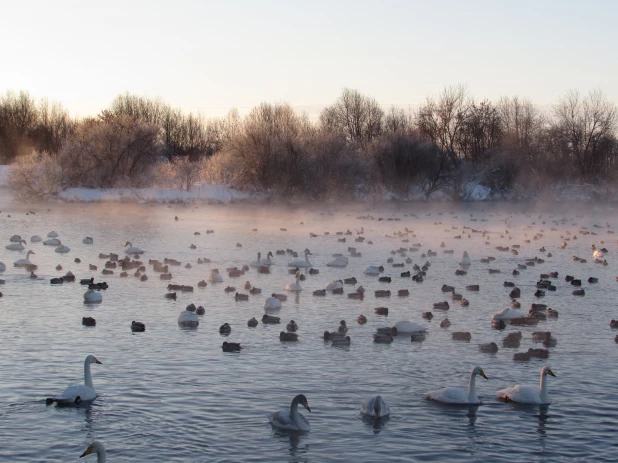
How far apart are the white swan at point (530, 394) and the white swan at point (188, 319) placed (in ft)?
24.8

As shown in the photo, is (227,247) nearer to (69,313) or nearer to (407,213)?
(69,313)

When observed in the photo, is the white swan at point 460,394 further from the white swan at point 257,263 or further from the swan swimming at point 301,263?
the white swan at point 257,263

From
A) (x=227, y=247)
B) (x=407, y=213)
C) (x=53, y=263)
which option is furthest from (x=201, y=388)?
(x=407, y=213)

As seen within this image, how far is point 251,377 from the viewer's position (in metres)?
14.2

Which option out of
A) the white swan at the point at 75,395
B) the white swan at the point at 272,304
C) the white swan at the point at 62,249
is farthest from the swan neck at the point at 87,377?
the white swan at the point at 62,249

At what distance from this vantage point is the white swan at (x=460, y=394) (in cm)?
1283

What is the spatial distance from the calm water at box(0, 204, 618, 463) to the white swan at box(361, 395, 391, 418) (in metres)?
0.20

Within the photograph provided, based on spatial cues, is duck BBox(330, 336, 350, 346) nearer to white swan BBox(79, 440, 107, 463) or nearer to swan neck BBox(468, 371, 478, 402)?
swan neck BBox(468, 371, 478, 402)

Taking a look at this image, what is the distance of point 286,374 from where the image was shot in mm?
14414

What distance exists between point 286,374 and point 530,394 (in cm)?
425

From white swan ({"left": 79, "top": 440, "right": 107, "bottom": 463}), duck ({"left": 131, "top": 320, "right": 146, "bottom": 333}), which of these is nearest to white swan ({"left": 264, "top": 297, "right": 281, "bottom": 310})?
duck ({"left": 131, "top": 320, "right": 146, "bottom": 333})

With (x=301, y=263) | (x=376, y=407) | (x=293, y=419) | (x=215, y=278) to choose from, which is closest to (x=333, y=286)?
(x=215, y=278)

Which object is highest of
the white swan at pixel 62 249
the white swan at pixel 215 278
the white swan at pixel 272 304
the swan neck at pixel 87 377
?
the white swan at pixel 62 249

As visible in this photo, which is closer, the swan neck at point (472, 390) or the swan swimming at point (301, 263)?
the swan neck at point (472, 390)
